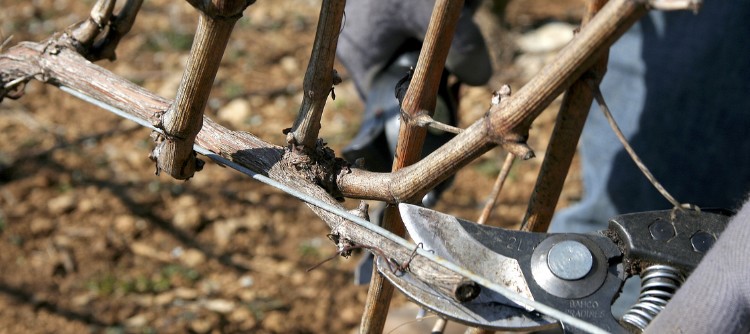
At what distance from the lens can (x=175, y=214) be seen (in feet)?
9.19

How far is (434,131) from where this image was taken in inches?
65.4

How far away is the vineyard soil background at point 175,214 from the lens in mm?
2475

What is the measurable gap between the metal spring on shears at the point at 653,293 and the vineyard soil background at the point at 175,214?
57.3 inches

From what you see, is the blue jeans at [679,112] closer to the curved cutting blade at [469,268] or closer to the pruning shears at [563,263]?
the pruning shears at [563,263]

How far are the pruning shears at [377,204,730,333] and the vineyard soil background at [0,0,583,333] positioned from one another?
1422 mm

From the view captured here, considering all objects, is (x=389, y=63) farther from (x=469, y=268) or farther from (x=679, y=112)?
(x=469, y=268)

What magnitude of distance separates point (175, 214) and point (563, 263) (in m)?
1.93

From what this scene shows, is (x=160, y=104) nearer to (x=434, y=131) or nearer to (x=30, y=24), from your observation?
(x=434, y=131)

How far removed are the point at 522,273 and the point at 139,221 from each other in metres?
1.91

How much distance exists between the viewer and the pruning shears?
3.37ft

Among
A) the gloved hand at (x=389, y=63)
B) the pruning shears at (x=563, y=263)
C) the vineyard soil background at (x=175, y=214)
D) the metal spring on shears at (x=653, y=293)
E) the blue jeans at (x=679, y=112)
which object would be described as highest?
the vineyard soil background at (x=175, y=214)

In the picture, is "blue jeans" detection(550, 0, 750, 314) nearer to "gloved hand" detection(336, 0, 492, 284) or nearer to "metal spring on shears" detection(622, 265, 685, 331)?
"gloved hand" detection(336, 0, 492, 284)

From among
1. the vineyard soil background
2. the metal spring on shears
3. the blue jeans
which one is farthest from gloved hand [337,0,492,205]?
the vineyard soil background

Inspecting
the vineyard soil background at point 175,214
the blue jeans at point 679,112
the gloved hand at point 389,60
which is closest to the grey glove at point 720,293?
the gloved hand at point 389,60
